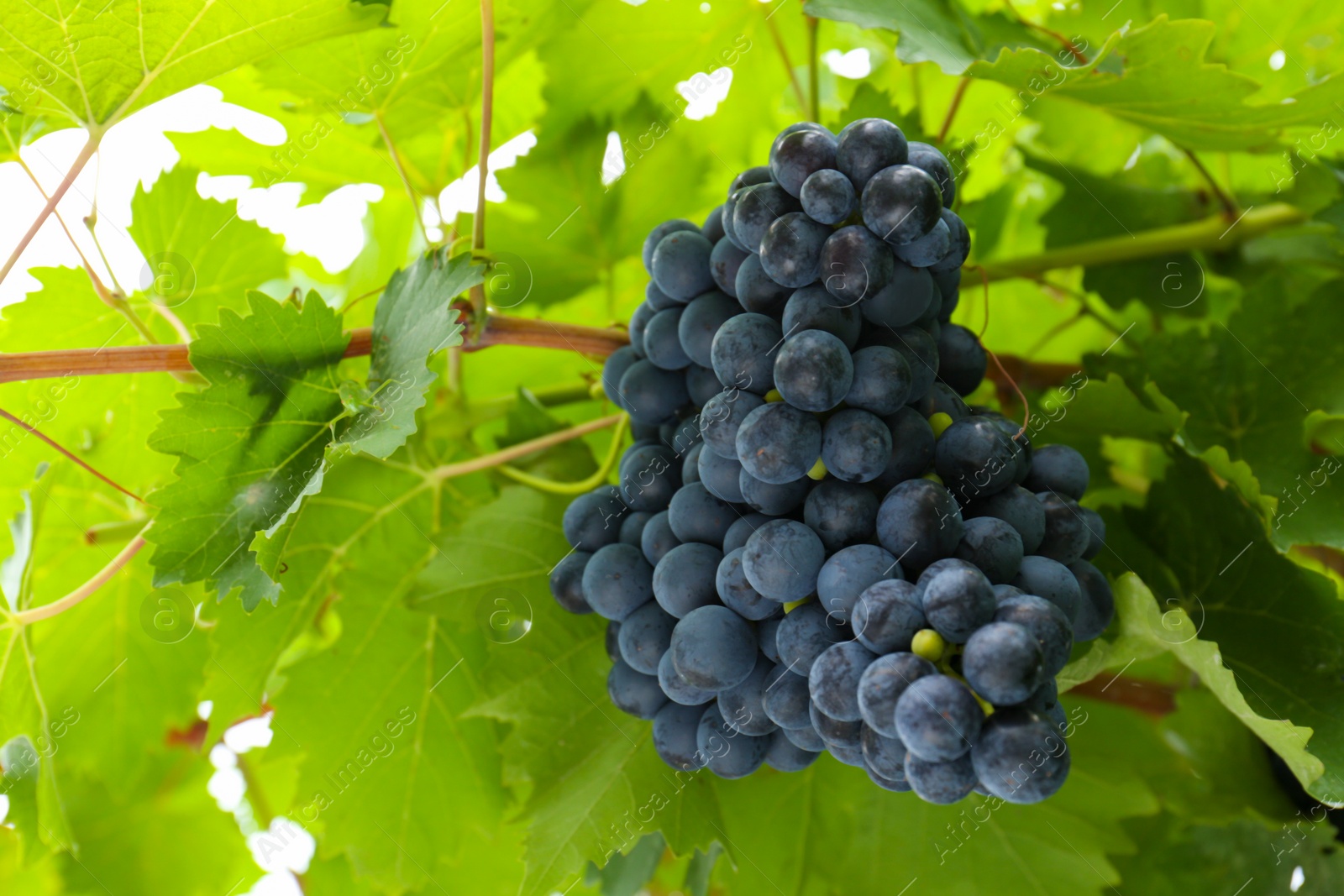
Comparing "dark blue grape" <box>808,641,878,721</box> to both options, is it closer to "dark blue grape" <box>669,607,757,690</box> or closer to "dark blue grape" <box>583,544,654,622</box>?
"dark blue grape" <box>669,607,757,690</box>

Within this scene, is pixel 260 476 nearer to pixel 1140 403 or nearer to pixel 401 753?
pixel 401 753

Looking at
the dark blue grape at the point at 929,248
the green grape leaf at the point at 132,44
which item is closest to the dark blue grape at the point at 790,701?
the dark blue grape at the point at 929,248

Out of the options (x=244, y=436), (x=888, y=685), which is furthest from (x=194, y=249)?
(x=888, y=685)

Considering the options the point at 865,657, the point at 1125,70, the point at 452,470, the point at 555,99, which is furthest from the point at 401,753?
the point at 1125,70

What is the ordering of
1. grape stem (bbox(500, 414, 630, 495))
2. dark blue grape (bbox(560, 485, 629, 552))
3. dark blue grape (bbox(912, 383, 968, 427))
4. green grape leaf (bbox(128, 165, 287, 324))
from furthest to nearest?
green grape leaf (bbox(128, 165, 287, 324)) → grape stem (bbox(500, 414, 630, 495)) → dark blue grape (bbox(560, 485, 629, 552)) → dark blue grape (bbox(912, 383, 968, 427))

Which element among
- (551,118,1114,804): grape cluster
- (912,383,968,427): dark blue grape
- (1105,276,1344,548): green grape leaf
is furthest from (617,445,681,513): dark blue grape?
(1105,276,1344,548): green grape leaf

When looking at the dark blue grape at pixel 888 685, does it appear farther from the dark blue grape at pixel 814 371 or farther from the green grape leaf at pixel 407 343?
the green grape leaf at pixel 407 343
